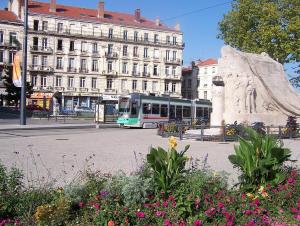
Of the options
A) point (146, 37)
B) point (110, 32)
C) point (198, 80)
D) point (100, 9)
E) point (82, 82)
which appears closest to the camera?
point (82, 82)

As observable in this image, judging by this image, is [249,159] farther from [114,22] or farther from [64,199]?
[114,22]

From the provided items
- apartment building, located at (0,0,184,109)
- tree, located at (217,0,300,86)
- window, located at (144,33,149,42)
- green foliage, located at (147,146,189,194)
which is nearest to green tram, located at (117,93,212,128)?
tree, located at (217,0,300,86)

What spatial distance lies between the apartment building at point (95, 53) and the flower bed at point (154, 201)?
65384 mm

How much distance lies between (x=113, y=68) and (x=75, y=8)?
14.7 metres

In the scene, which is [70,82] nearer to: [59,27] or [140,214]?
[59,27]

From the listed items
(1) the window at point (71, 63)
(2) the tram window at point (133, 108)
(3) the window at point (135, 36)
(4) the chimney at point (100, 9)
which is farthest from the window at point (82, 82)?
(2) the tram window at point (133, 108)

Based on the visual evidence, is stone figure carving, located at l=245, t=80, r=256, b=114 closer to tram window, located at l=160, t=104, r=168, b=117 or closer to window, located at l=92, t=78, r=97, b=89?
tram window, located at l=160, t=104, r=168, b=117

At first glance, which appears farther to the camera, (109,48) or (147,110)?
(109,48)

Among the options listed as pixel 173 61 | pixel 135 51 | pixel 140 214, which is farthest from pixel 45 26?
pixel 140 214

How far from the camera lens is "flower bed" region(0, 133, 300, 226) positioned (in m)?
4.45

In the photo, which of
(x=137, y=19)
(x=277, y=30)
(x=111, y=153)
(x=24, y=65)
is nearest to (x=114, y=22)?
(x=137, y=19)

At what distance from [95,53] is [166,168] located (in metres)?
72.7

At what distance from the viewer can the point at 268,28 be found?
3775 centimetres

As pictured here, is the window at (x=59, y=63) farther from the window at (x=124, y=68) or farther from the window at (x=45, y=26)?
the window at (x=124, y=68)
